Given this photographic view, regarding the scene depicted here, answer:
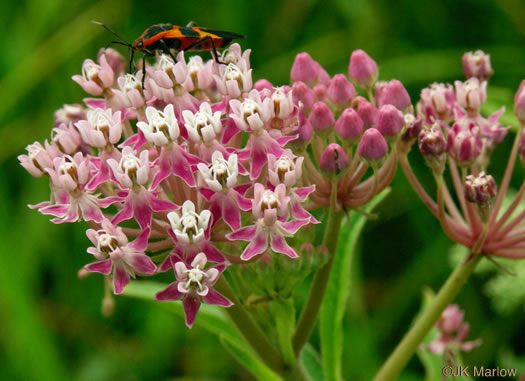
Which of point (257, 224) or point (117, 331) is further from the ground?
point (257, 224)

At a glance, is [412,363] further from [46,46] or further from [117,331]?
[46,46]

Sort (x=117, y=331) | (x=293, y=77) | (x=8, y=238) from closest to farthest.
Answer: (x=293, y=77) < (x=8, y=238) < (x=117, y=331)

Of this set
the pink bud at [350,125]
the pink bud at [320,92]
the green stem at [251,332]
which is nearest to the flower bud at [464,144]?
the pink bud at [350,125]

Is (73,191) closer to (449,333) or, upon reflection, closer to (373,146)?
(373,146)

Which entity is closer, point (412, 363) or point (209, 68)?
point (209, 68)

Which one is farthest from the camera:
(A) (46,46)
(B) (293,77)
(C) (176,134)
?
(A) (46,46)

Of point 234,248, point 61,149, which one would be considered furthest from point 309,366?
point 61,149
